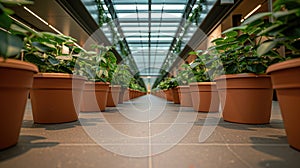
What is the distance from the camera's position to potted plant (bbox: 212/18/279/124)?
1.27 meters

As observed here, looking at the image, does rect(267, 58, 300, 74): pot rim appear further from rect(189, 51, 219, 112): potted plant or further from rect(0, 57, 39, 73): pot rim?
rect(189, 51, 219, 112): potted plant

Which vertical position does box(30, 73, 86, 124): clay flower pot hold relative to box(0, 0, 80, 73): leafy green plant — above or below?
below

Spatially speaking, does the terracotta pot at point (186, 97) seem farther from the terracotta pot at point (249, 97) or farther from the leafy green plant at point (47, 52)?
the leafy green plant at point (47, 52)

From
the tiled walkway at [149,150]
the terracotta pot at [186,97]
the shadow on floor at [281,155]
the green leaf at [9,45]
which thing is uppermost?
the green leaf at [9,45]

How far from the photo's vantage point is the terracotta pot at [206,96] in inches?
79.1

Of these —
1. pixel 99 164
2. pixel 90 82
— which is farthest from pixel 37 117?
pixel 99 164

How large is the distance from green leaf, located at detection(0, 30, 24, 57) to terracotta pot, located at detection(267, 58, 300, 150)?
95 centimetres

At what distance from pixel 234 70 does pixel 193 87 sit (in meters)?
0.81

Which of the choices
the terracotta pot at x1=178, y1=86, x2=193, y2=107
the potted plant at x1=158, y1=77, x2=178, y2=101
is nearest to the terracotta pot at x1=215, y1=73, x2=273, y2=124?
the terracotta pot at x1=178, y1=86, x2=193, y2=107

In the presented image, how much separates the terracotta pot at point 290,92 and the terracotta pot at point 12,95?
992 millimetres

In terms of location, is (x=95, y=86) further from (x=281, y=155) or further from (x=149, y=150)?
(x=281, y=155)

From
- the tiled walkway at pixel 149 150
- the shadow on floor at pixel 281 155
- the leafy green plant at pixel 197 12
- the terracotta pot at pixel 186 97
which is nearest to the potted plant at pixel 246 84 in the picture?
the tiled walkway at pixel 149 150

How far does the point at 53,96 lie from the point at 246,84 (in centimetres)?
128

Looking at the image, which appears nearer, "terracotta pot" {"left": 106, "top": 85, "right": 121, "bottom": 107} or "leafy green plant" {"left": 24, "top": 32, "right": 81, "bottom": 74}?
"leafy green plant" {"left": 24, "top": 32, "right": 81, "bottom": 74}
